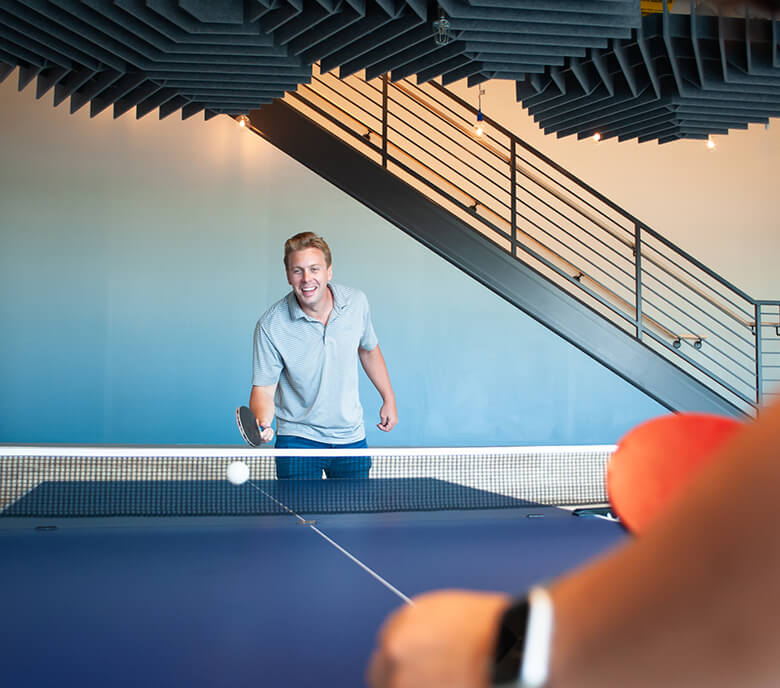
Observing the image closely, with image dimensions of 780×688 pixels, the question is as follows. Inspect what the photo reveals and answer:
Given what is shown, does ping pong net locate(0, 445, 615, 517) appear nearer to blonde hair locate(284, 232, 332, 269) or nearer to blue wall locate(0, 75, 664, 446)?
blonde hair locate(284, 232, 332, 269)

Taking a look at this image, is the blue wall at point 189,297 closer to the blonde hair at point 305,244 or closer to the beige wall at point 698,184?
the beige wall at point 698,184

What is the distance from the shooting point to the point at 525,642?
357mm

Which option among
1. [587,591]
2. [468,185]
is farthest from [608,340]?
[587,591]

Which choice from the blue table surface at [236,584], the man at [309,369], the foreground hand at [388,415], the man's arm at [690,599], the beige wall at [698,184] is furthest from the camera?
the beige wall at [698,184]

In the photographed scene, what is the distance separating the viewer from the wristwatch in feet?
1.15

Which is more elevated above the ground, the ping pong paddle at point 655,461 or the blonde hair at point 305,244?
the blonde hair at point 305,244

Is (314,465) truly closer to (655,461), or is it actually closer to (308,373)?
(308,373)

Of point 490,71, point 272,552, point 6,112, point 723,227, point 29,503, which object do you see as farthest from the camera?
point 723,227

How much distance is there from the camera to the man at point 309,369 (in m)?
3.31

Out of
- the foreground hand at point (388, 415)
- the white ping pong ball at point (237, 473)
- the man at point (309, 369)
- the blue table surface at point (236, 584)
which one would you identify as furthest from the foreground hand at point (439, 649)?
the foreground hand at point (388, 415)

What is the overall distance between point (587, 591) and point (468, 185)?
309 inches

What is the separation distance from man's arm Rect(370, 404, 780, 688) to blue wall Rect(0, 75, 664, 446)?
7.10m

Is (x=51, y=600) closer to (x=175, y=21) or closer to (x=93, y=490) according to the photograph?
(x=93, y=490)

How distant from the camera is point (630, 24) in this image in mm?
4238
